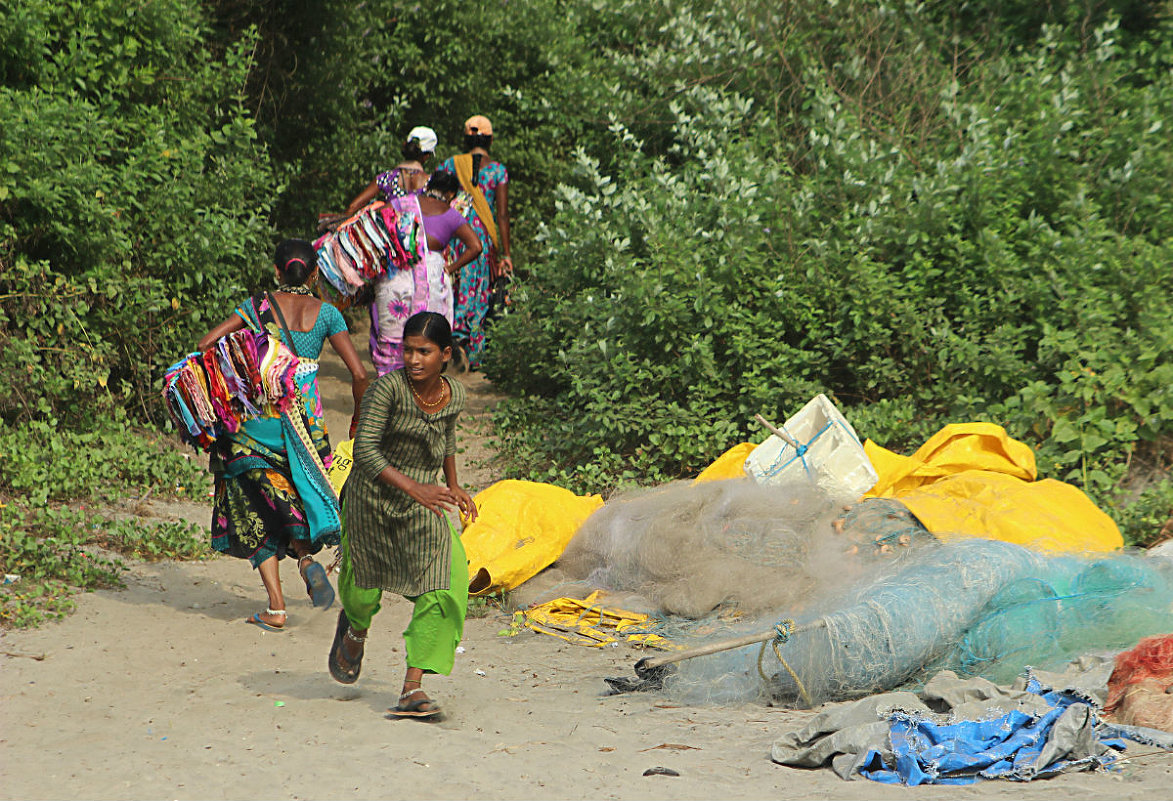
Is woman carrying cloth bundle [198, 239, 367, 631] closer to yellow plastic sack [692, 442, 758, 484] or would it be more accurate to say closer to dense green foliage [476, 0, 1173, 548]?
yellow plastic sack [692, 442, 758, 484]

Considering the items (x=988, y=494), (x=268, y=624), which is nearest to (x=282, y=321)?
(x=268, y=624)

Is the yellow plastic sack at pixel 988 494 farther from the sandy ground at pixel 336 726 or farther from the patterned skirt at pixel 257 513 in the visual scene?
the patterned skirt at pixel 257 513

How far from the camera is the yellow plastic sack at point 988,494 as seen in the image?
548 cm

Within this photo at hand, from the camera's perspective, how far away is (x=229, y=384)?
526cm

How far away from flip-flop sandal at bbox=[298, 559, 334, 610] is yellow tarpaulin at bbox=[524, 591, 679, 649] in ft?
3.25

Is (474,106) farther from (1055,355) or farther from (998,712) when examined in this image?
(998,712)

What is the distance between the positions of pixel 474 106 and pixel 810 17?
11.1 feet

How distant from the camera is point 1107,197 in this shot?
8031mm

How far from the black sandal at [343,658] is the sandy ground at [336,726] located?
89mm

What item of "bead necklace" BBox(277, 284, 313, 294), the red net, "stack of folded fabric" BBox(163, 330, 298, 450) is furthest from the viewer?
"bead necklace" BBox(277, 284, 313, 294)

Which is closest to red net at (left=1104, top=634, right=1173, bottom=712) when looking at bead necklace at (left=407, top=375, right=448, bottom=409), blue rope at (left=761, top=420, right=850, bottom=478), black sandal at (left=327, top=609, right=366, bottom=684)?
blue rope at (left=761, top=420, right=850, bottom=478)

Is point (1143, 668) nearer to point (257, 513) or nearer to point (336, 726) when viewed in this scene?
point (336, 726)

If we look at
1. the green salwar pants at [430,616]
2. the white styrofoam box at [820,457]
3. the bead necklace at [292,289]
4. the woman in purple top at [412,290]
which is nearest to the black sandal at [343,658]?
the green salwar pants at [430,616]

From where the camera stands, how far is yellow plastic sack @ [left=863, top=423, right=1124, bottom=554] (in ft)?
18.0
